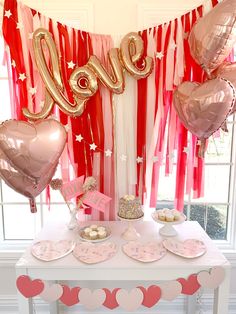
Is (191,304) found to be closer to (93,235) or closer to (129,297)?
(129,297)

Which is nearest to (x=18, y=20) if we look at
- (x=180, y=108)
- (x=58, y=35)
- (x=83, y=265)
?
(x=58, y=35)

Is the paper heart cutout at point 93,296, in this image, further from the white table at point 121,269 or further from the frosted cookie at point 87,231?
the frosted cookie at point 87,231

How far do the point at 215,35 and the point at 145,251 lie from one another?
43.5 inches

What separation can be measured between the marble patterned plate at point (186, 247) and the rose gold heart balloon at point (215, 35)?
927mm

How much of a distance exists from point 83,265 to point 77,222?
1.49ft

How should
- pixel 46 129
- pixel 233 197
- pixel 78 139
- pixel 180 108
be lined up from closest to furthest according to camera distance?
pixel 46 129
pixel 180 108
pixel 78 139
pixel 233 197

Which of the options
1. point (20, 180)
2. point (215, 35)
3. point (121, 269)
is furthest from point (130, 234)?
point (215, 35)

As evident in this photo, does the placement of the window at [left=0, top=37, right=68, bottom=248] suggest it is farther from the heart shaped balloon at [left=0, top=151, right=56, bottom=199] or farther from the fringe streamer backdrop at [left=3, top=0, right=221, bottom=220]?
the heart shaped balloon at [left=0, top=151, right=56, bottom=199]

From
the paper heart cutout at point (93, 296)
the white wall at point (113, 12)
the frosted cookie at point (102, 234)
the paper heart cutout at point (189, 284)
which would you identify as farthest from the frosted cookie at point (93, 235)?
the white wall at point (113, 12)

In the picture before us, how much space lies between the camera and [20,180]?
1439mm

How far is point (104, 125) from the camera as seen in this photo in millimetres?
1874

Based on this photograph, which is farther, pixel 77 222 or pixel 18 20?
pixel 77 222

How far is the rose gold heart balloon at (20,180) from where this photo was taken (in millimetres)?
1410

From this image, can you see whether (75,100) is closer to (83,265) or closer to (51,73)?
(51,73)
